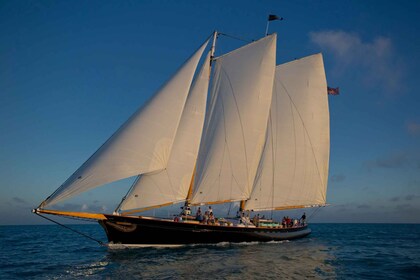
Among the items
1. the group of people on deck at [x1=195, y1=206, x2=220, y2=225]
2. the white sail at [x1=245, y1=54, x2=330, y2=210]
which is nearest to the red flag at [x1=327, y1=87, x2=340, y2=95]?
the white sail at [x1=245, y1=54, x2=330, y2=210]

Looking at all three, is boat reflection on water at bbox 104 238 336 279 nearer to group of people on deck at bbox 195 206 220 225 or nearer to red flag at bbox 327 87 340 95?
group of people on deck at bbox 195 206 220 225

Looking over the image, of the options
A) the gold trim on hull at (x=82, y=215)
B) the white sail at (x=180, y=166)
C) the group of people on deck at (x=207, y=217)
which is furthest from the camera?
the group of people on deck at (x=207, y=217)

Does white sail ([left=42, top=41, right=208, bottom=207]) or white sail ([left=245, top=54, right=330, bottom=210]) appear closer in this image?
white sail ([left=42, top=41, right=208, bottom=207])

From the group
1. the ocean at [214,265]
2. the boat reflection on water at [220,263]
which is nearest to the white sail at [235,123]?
the boat reflection on water at [220,263]

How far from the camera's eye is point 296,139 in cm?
4066

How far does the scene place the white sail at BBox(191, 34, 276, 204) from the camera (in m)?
32.6

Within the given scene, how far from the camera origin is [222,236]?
29422 millimetres

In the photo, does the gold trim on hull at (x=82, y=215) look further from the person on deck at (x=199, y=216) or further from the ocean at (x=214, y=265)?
the person on deck at (x=199, y=216)

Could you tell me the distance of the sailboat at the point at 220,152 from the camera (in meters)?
25.7

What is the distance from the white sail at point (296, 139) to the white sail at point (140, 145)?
14876 mm

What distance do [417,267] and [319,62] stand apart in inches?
1067

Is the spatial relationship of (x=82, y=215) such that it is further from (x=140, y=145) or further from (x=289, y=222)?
(x=289, y=222)

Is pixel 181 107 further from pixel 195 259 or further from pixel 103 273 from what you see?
pixel 103 273

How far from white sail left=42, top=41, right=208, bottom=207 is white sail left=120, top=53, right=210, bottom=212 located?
1785 millimetres
